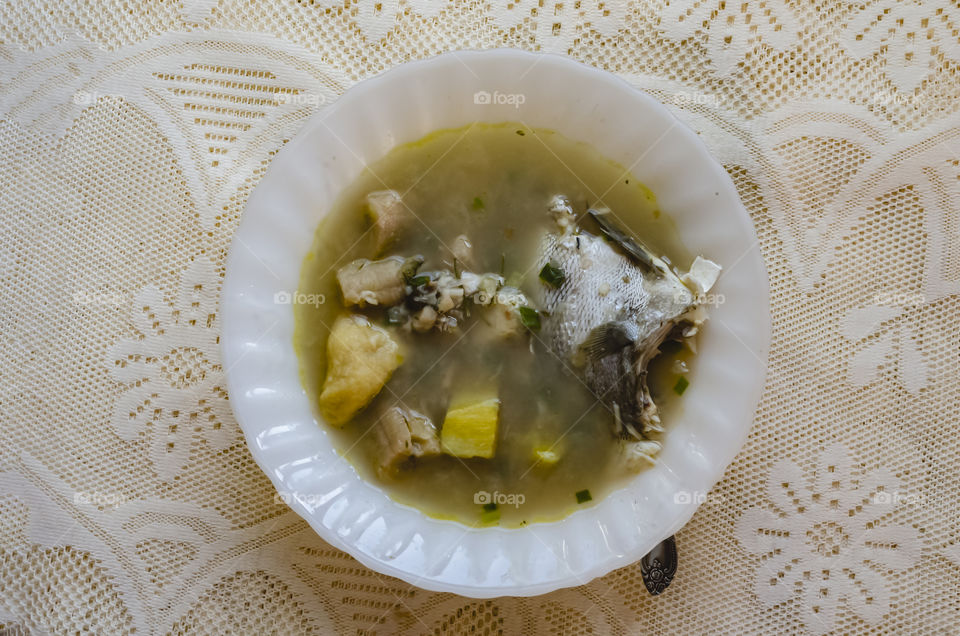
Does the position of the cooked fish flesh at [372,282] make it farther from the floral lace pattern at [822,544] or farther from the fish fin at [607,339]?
the floral lace pattern at [822,544]

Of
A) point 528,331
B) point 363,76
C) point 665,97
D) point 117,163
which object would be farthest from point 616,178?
point 117,163

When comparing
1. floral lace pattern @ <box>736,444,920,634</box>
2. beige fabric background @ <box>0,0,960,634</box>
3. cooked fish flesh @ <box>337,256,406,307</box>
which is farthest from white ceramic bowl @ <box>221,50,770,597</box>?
floral lace pattern @ <box>736,444,920,634</box>

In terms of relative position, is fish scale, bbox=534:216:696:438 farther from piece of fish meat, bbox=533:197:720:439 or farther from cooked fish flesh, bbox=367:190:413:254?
cooked fish flesh, bbox=367:190:413:254

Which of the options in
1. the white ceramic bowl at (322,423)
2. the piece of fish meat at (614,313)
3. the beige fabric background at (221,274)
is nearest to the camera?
the white ceramic bowl at (322,423)

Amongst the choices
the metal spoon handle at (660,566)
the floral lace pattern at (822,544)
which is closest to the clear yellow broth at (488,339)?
the metal spoon handle at (660,566)

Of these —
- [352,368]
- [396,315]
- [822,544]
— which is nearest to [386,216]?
[396,315]
